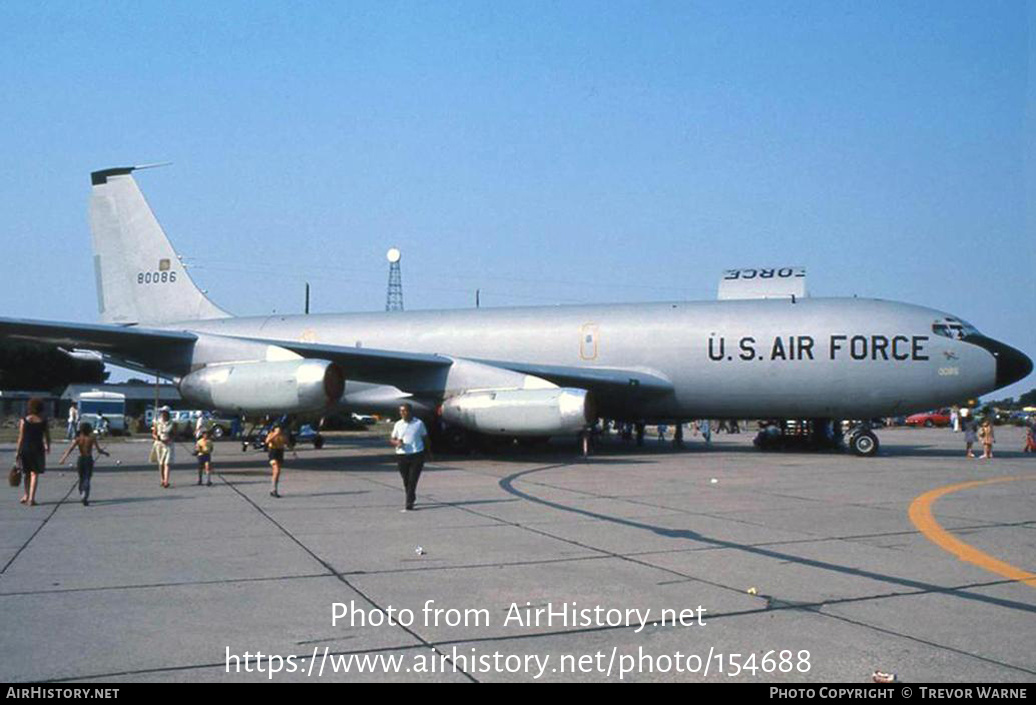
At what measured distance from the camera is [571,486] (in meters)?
15.0

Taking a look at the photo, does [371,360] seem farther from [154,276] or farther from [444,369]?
[154,276]

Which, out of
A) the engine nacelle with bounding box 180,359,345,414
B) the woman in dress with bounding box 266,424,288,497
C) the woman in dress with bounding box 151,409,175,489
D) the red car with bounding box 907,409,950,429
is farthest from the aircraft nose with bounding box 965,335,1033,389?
the red car with bounding box 907,409,950,429

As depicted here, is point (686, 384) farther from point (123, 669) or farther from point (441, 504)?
point (123, 669)

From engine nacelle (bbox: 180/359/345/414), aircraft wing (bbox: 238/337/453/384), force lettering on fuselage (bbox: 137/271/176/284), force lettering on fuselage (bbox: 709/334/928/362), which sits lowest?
engine nacelle (bbox: 180/359/345/414)

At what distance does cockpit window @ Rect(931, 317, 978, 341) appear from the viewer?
70.1 ft

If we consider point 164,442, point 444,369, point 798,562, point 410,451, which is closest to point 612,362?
point 444,369

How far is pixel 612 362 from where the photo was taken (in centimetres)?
2402

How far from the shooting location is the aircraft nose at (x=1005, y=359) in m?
21.1

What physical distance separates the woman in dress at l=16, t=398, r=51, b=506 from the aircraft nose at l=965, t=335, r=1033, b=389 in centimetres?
1899

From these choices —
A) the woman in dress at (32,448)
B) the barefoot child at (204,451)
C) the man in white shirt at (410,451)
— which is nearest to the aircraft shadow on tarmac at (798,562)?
the man in white shirt at (410,451)

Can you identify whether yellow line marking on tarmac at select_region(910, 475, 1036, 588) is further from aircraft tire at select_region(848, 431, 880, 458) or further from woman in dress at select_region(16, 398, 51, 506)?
woman in dress at select_region(16, 398, 51, 506)

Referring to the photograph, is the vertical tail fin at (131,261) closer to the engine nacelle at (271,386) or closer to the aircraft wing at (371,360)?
the aircraft wing at (371,360)

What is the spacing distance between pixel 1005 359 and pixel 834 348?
3762 millimetres
